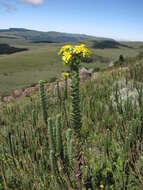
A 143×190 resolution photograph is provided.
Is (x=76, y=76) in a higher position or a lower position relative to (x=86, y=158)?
higher

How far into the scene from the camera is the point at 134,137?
126 inches

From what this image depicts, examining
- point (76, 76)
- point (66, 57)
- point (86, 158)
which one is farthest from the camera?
point (86, 158)

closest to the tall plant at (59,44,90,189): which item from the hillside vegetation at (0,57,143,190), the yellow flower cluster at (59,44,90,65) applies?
the yellow flower cluster at (59,44,90,65)

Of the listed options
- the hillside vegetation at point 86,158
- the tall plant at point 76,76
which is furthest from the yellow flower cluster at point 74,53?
the hillside vegetation at point 86,158

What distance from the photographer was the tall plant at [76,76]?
219 centimetres

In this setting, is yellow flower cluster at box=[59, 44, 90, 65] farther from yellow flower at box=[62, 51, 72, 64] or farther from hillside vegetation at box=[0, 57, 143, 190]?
hillside vegetation at box=[0, 57, 143, 190]

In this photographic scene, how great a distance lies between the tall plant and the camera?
2186 mm

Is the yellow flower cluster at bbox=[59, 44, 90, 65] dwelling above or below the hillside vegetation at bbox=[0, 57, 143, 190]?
above

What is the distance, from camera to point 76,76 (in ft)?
7.59

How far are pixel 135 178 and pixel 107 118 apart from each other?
64.8 inches

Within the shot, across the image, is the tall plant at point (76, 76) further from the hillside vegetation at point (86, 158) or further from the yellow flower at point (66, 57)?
the hillside vegetation at point (86, 158)

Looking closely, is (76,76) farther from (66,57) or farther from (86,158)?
(86,158)

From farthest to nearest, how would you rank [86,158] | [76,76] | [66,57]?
1. [86,158]
2. [76,76]
3. [66,57]

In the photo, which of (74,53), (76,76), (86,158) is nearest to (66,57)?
(74,53)
